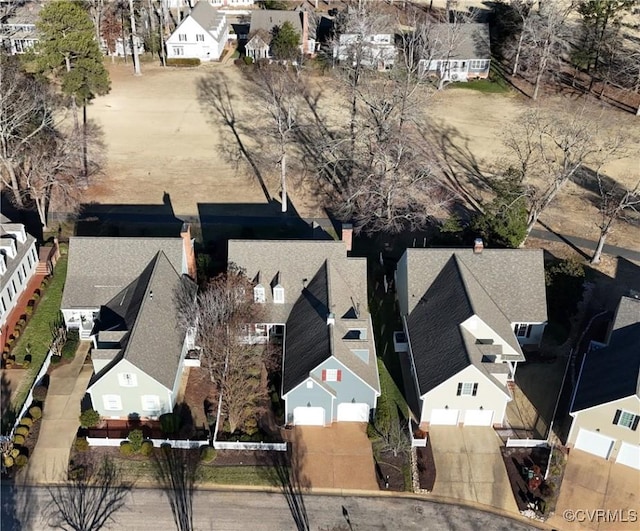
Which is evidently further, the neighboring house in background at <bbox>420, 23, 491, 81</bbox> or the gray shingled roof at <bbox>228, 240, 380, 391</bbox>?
the neighboring house in background at <bbox>420, 23, 491, 81</bbox>

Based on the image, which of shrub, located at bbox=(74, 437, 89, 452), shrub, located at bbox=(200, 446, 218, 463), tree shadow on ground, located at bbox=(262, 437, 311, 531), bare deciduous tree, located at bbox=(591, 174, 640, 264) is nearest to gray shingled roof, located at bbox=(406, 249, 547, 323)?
bare deciduous tree, located at bbox=(591, 174, 640, 264)

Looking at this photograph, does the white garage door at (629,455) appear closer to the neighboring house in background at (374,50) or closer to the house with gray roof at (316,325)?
the house with gray roof at (316,325)

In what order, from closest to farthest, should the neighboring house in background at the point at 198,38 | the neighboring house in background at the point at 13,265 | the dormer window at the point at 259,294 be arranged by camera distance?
the dormer window at the point at 259,294, the neighboring house in background at the point at 13,265, the neighboring house in background at the point at 198,38

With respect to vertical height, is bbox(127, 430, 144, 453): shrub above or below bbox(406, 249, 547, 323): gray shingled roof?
below

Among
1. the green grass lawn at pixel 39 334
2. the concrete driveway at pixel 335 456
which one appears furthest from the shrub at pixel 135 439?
the concrete driveway at pixel 335 456

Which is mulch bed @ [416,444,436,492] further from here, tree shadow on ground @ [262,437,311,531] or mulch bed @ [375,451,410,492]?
tree shadow on ground @ [262,437,311,531]

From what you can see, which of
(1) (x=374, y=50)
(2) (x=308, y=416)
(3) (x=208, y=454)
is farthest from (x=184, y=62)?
(3) (x=208, y=454)
